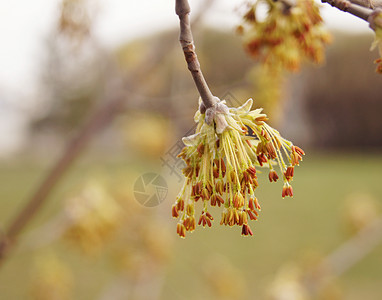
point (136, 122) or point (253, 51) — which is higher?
point (136, 122)

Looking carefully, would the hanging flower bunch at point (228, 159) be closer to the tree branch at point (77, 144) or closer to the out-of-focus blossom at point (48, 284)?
the tree branch at point (77, 144)

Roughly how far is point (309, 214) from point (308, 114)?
6.74 m

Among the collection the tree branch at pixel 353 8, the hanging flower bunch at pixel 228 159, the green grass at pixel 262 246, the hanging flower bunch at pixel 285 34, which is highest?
the green grass at pixel 262 246

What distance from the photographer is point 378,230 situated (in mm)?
3184

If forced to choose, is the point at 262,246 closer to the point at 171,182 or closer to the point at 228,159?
the point at 171,182

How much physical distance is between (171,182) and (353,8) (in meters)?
2.50

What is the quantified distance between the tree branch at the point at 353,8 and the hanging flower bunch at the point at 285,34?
0.33 meters

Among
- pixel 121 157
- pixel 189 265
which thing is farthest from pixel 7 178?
pixel 189 265

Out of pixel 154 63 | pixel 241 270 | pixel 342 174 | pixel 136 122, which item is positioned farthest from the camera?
pixel 342 174

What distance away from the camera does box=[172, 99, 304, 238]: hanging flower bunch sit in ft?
2.14

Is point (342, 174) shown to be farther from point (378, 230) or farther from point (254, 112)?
point (254, 112)

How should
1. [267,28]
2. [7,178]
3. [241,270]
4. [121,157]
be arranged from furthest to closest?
[121,157], [7,178], [241,270], [267,28]

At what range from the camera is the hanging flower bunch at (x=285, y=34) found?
0.93 meters

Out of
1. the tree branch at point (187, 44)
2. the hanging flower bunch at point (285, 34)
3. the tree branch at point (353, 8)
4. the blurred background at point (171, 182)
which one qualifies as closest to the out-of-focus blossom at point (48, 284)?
the blurred background at point (171, 182)
